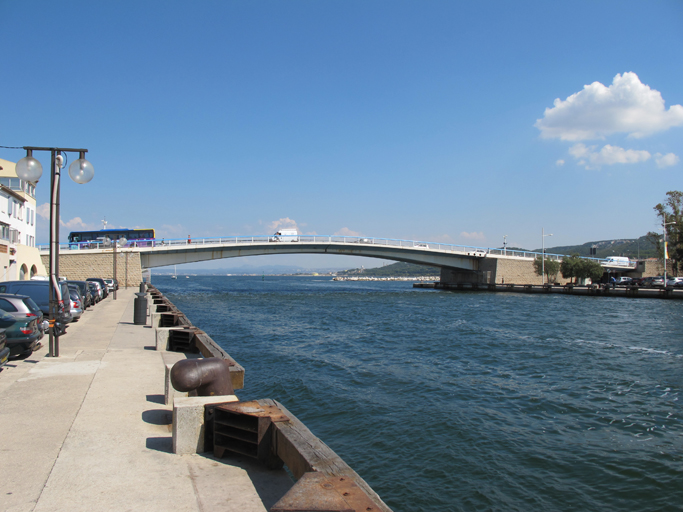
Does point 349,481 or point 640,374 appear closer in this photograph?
point 349,481

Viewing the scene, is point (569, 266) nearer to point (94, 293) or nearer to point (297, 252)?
point (297, 252)

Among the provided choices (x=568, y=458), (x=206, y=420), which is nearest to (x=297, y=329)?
(x=568, y=458)

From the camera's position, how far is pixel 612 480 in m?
7.97

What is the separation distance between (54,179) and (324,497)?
11849 mm

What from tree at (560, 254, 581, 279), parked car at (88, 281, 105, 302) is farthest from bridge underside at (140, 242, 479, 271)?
parked car at (88, 281, 105, 302)

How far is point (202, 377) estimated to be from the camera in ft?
20.7

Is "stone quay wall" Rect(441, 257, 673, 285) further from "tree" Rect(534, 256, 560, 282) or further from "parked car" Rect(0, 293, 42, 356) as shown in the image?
"parked car" Rect(0, 293, 42, 356)

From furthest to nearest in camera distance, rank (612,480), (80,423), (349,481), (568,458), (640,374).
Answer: (640,374) < (568,458) < (612,480) < (80,423) < (349,481)

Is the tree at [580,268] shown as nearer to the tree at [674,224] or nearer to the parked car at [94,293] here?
the tree at [674,224]

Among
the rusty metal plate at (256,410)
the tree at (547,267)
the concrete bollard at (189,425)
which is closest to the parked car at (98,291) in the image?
the concrete bollard at (189,425)

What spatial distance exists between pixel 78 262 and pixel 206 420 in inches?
2161

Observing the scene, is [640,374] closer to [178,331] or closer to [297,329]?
[178,331]

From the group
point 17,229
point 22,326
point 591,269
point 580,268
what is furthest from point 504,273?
point 22,326

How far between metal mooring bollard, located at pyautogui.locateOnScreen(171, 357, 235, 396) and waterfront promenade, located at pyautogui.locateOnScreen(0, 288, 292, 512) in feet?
2.45
